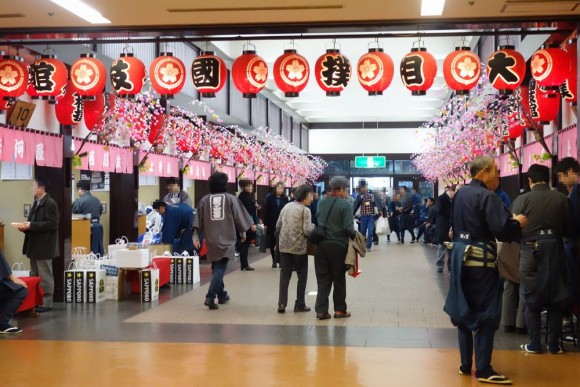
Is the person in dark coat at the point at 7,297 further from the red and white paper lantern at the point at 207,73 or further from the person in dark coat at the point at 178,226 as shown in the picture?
the person in dark coat at the point at 178,226

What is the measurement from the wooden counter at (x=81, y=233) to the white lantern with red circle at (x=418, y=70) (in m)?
8.31

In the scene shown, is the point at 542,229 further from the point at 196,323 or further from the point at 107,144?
the point at 107,144

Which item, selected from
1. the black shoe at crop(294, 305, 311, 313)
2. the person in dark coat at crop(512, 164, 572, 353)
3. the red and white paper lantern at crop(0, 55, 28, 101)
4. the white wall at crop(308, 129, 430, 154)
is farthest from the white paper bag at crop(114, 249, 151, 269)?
the white wall at crop(308, 129, 430, 154)

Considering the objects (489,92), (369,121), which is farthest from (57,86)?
(369,121)

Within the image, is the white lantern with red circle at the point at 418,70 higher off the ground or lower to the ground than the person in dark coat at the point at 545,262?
higher

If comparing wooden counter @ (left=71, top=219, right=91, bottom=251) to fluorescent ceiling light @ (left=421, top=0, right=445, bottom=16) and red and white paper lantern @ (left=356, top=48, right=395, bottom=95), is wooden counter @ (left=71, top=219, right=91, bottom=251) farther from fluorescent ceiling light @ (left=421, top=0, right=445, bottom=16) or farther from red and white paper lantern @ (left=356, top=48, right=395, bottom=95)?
fluorescent ceiling light @ (left=421, top=0, right=445, bottom=16)

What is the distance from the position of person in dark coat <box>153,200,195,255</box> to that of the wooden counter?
6.43ft

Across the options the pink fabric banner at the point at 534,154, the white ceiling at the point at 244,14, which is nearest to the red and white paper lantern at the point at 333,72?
the white ceiling at the point at 244,14

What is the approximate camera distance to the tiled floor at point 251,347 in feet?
21.5

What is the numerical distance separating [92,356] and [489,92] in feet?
40.2

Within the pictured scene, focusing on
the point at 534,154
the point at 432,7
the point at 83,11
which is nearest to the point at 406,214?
the point at 534,154

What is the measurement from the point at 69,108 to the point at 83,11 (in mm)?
3390

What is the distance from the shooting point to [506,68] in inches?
368

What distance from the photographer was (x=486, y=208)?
20.8 feet
